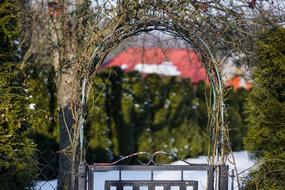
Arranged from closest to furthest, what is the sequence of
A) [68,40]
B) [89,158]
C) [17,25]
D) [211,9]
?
[17,25] < [211,9] < [68,40] < [89,158]

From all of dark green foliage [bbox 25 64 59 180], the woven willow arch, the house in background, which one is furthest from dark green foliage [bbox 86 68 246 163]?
the woven willow arch

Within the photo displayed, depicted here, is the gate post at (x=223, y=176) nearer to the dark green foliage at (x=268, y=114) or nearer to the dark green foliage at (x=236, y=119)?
the dark green foliage at (x=268, y=114)

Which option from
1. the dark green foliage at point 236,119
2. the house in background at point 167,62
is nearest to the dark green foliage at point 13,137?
the house in background at point 167,62

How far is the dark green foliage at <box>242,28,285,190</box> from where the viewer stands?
15.4 ft

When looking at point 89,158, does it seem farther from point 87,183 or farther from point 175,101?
point 87,183

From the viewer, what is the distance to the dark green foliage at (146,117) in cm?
973

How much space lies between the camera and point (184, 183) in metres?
4.47

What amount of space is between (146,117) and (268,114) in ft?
21.3

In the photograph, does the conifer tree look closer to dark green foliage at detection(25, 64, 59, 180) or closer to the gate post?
the gate post

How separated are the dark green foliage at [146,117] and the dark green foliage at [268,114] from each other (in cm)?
484

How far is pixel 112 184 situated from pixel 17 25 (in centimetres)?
179

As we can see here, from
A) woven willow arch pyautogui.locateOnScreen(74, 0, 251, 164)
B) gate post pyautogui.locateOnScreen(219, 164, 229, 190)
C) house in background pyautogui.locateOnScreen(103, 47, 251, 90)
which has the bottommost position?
gate post pyautogui.locateOnScreen(219, 164, 229, 190)

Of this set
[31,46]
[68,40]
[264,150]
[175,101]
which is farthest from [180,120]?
[264,150]

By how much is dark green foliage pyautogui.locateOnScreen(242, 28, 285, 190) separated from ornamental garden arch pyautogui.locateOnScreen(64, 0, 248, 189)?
17.6 inches
